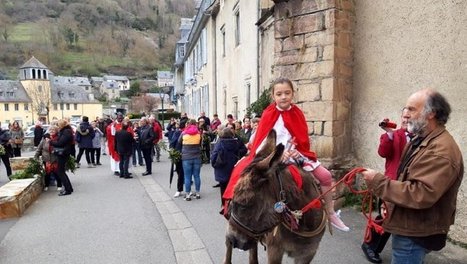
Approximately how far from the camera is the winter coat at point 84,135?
13953 millimetres

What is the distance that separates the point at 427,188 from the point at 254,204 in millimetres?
1207

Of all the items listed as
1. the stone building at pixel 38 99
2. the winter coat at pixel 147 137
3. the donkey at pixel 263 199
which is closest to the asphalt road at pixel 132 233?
the donkey at pixel 263 199

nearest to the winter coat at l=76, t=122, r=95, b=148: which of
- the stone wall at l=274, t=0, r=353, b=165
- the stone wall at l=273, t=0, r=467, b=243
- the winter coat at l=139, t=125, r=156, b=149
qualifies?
the winter coat at l=139, t=125, r=156, b=149

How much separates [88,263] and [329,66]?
17.6ft

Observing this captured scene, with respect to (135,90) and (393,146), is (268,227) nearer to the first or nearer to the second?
(393,146)

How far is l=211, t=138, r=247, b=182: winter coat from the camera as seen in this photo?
743cm

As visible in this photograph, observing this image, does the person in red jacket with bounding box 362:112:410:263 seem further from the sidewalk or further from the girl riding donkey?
the sidewalk

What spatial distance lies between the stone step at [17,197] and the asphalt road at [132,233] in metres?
0.19

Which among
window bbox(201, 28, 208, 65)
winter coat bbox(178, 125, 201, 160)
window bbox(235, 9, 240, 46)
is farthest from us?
window bbox(201, 28, 208, 65)

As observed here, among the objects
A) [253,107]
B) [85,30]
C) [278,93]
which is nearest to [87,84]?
[85,30]

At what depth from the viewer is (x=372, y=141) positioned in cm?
701

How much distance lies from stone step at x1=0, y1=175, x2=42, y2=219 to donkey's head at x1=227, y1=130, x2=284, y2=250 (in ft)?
21.1

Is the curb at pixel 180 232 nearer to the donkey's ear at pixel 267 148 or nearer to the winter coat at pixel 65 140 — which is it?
the winter coat at pixel 65 140

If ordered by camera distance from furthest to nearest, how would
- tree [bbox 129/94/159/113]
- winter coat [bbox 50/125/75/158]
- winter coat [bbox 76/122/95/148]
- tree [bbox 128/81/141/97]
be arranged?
tree [bbox 128/81/141/97] → tree [bbox 129/94/159/113] → winter coat [bbox 76/122/95/148] → winter coat [bbox 50/125/75/158]
